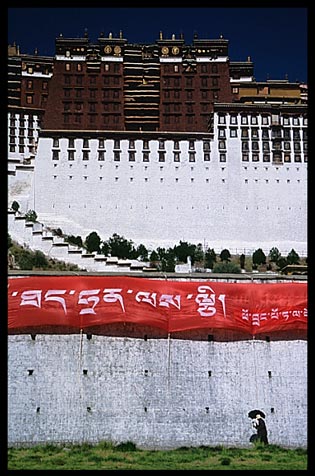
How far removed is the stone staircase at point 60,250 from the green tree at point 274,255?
841cm

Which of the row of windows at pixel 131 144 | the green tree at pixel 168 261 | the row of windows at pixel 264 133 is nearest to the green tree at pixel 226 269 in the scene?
the green tree at pixel 168 261

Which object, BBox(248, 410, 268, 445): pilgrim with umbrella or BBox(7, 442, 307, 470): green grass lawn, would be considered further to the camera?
BBox(248, 410, 268, 445): pilgrim with umbrella

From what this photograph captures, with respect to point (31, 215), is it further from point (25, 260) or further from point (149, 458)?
point (149, 458)

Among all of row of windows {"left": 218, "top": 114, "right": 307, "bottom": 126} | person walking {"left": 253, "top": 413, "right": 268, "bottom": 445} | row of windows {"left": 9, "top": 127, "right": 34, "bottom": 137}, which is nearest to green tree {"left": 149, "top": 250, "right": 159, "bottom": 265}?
row of windows {"left": 218, "top": 114, "right": 307, "bottom": 126}

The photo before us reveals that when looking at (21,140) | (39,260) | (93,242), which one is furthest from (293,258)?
(21,140)

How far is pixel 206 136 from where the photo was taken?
44.4 meters

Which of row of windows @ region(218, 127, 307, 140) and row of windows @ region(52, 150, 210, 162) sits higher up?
row of windows @ region(218, 127, 307, 140)

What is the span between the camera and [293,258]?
38969 mm

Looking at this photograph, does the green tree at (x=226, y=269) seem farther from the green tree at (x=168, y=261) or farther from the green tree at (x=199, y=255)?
the green tree at (x=199, y=255)

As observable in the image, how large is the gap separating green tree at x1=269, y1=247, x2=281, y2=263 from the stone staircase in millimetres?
8412

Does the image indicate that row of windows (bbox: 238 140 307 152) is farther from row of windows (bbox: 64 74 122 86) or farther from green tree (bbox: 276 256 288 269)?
row of windows (bbox: 64 74 122 86)

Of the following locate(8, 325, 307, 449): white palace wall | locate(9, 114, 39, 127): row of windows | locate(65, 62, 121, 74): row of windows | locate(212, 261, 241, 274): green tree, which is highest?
locate(65, 62, 121, 74): row of windows

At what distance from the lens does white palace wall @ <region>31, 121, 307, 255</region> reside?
4319 cm
